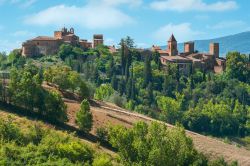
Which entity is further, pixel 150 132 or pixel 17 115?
pixel 17 115

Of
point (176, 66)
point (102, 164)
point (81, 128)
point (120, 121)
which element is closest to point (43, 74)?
point (120, 121)

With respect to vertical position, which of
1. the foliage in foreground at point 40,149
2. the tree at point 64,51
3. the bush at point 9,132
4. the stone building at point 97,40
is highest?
the stone building at point 97,40

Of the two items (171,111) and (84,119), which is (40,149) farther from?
(171,111)

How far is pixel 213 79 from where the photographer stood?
134500mm

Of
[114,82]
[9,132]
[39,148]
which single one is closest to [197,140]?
[9,132]

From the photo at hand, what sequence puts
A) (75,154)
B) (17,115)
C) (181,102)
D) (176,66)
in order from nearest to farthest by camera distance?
(75,154) → (17,115) → (181,102) → (176,66)

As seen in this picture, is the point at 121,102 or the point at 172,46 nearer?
the point at 121,102

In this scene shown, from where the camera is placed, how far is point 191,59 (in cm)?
14562

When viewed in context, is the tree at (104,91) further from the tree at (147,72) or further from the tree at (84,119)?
the tree at (84,119)

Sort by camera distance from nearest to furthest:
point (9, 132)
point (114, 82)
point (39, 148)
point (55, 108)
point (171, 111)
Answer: point (39, 148)
point (9, 132)
point (55, 108)
point (171, 111)
point (114, 82)

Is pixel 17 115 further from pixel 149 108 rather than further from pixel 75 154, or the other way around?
pixel 149 108

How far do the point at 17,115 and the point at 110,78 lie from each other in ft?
219

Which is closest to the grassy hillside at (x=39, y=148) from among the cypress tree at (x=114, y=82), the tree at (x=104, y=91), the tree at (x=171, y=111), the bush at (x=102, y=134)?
the bush at (x=102, y=134)

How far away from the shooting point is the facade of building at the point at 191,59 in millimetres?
142125
